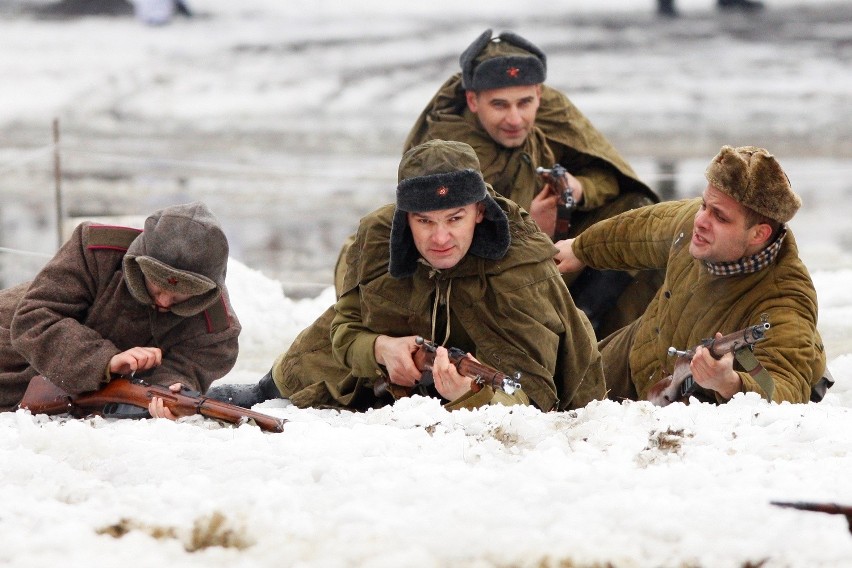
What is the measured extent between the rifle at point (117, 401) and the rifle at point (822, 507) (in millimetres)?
1709

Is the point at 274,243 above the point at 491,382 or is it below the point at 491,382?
below

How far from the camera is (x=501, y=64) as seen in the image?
6.71m

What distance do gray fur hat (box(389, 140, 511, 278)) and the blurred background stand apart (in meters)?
5.75

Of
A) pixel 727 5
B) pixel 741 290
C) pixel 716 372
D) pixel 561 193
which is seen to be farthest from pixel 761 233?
pixel 727 5

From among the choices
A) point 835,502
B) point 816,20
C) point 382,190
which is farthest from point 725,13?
point 835,502

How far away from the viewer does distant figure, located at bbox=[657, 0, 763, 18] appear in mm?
20797

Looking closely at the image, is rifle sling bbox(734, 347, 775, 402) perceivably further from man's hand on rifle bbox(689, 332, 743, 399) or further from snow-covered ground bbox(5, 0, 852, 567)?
snow-covered ground bbox(5, 0, 852, 567)

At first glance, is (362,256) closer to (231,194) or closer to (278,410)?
(278,410)

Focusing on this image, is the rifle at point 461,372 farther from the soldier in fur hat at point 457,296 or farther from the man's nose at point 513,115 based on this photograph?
the man's nose at point 513,115

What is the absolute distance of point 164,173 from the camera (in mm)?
14594

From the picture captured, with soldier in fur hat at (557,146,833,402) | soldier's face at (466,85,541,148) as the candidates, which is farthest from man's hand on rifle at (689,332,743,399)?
soldier's face at (466,85,541,148)

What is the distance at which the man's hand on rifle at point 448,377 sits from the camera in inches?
180

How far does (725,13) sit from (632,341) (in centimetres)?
1563

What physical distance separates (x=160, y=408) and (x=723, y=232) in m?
2.00
